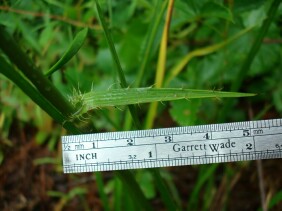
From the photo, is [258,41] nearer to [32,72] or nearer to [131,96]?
[131,96]

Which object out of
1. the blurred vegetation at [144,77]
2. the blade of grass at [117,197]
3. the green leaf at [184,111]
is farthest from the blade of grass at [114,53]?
the blade of grass at [117,197]

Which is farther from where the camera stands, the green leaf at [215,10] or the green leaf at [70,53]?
the green leaf at [215,10]

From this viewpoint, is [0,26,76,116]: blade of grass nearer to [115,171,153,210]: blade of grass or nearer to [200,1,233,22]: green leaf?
[115,171,153,210]: blade of grass

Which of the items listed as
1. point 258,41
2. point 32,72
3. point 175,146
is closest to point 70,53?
point 32,72

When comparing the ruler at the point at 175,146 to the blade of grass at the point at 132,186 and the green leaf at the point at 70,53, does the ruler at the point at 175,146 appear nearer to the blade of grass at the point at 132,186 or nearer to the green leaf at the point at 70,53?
the blade of grass at the point at 132,186

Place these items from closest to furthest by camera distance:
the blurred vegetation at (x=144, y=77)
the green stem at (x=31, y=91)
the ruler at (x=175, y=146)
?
1. the green stem at (x=31, y=91)
2. the ruler at (x=175, y=146)
3. the blurred vegetation at (x=144, y=77)

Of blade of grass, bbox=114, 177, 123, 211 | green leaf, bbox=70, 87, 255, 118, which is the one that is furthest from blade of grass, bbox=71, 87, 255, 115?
blade of grass, bbox=114, 177, 123, 211

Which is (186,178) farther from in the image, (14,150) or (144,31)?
(14,150)
